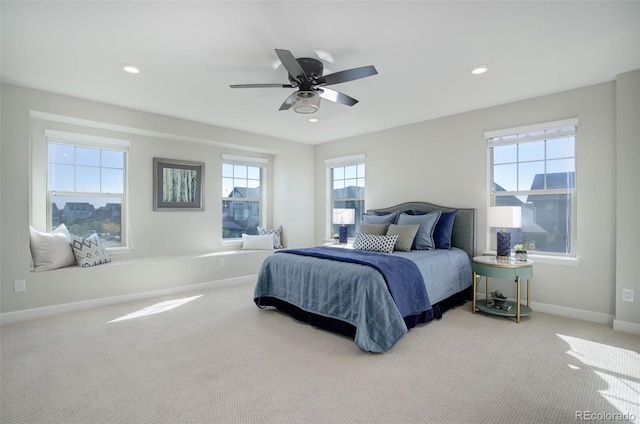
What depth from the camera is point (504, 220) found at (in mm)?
3537

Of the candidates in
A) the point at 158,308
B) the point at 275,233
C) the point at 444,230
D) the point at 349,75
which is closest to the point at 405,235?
the point at 444,230

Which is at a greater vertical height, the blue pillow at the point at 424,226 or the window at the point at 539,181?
the window at the point at 539,181

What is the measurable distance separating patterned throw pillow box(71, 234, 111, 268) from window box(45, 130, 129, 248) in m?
0.31

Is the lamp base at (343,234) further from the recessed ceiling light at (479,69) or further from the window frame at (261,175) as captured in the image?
the recessed ceiling light at (479,69)

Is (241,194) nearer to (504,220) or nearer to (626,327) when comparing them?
(504,220)

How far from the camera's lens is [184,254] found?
509 cm

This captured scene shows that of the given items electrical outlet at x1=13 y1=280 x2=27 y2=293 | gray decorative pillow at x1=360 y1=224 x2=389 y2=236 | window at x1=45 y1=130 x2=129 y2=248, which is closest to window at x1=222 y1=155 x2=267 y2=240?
window at x1=45 y1=130 x2=129 y2=248

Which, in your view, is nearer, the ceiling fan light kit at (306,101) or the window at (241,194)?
the ceiling fan light kit at (306,101)

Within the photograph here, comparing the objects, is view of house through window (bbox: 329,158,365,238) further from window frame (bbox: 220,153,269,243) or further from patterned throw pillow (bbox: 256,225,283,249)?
window frame (bbox: 220,153,269,243)

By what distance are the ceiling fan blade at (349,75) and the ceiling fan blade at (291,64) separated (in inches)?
7.2

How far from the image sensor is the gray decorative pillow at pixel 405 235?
398 centimetres

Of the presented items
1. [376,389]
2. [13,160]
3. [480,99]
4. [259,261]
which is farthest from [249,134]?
[376,389]

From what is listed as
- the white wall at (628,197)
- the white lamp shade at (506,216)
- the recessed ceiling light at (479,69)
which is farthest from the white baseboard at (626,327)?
the recessed ceiling light at (479,69)

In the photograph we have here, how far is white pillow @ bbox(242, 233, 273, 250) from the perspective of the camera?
5777mm
